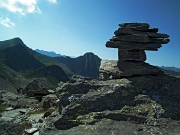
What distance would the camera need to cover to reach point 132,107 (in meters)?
14.2

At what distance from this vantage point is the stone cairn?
20.8m

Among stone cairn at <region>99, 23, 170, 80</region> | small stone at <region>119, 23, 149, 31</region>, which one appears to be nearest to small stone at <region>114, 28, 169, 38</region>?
stone cairn at <region>99, 23, 170, 80</region>

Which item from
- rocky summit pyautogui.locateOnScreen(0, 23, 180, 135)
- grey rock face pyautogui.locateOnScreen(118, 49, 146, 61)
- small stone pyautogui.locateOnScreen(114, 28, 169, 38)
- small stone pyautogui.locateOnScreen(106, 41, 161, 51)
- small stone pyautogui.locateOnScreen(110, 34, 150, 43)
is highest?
small stone pyautogui.locateOnScreen(114, 28, 169, 38)

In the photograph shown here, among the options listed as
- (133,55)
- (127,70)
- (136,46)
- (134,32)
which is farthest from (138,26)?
(127,70)

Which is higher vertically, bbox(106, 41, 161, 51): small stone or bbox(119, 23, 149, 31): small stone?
bbox(119, 23, 149, 31): small stone

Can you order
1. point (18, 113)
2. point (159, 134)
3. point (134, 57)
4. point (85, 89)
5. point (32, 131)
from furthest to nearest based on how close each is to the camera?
1. point (18, 113)
2. point (134, 57)
3. point (85, 89)
4. point (32, 131)
5. point (159, 134)

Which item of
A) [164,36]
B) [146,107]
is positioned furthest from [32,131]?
[164,36]

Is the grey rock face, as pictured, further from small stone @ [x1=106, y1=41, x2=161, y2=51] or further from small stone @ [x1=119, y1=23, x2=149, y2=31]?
small stone @ [x1=119, y1=23, x2=149, y2=31]

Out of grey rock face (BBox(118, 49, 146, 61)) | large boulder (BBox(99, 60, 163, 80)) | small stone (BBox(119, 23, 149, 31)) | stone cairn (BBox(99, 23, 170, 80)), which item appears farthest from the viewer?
small stone (BBox(119, 23, 149, 31))

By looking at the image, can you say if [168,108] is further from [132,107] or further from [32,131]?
[32,131]

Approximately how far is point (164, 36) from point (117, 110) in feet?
43.1

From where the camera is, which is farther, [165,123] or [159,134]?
[165,123]

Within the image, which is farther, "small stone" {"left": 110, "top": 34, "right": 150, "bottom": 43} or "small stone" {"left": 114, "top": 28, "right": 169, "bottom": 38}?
"small stone" {"left": 114, "top": 28, "right": 169, "bottom": 38}

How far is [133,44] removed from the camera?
21.2 metres
